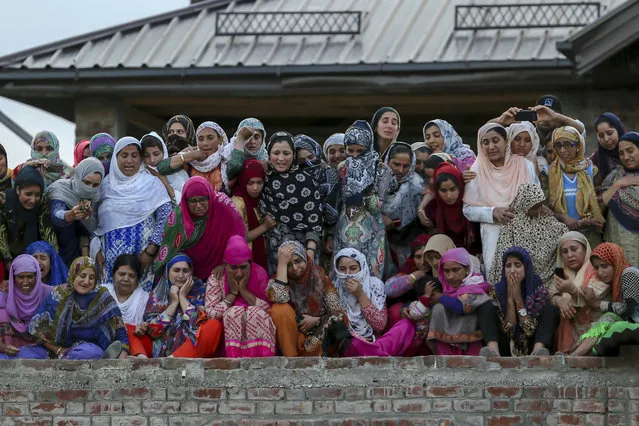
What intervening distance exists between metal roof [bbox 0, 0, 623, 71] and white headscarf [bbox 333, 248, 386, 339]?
16.3 ft

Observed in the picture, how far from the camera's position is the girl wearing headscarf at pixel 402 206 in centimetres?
1279

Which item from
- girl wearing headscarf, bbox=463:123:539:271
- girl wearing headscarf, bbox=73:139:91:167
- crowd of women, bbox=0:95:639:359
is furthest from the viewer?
girl wearing headscarf, bbox=73:139:91:167

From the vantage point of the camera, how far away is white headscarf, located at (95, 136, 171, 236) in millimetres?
12617

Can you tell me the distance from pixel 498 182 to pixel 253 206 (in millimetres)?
1801

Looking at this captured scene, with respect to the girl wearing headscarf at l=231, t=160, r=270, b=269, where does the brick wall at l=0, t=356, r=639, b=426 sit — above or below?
below

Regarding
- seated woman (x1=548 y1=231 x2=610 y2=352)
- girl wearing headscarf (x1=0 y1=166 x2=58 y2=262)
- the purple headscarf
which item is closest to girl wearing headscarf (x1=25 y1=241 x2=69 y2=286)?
girl wearing headscarf (x1=0 y1=166 x2=58 y2=262)

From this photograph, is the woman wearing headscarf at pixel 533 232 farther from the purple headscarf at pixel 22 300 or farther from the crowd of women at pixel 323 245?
the purple headscarf at pixel 22 300

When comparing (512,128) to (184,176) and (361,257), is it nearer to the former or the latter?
(361,257)

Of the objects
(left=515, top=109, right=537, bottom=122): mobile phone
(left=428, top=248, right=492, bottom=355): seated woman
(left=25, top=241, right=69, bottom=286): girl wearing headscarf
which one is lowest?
(left=25, top=241, right=69, bottom=286): girl wearing headscarf

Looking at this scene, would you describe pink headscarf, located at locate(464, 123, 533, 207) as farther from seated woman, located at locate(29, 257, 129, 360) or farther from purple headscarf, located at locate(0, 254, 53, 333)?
purple headscarf, located at locate(0, 254, 53, 333)

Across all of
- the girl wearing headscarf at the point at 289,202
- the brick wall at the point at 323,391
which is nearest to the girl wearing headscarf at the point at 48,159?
the girl wearing headscarf at the point at 289,202

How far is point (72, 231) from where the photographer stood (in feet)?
41.5

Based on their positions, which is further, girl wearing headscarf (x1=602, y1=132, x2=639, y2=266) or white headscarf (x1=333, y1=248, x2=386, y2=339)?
girl wearing headscarf (x1=602, y1=132, x2=639, y2=266)

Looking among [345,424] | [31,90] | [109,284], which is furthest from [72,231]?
[31,90]
